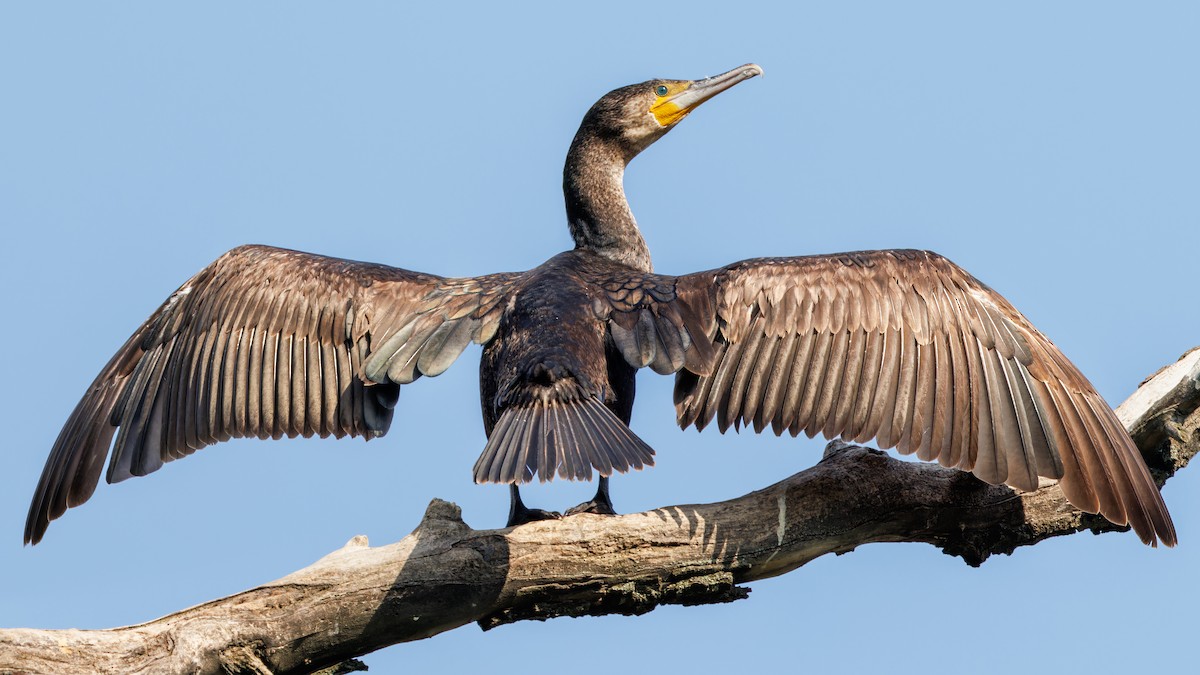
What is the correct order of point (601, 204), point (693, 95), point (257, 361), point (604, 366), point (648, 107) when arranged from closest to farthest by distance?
point (604, 366) → point (257, 361) → point (601, 204) → point (648, 107) → point (693, 95)

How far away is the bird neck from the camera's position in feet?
23.5

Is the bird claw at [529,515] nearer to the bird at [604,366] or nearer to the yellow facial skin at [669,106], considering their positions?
the bird at [604,366]

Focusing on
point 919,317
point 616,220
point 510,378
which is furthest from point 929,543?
point 616,220

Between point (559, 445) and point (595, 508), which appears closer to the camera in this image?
point (559, 445)

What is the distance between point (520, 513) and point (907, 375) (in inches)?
71.7

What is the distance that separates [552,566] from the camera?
16.9 feet

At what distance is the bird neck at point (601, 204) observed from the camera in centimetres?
716

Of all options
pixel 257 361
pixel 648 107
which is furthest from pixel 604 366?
pixel 648 107

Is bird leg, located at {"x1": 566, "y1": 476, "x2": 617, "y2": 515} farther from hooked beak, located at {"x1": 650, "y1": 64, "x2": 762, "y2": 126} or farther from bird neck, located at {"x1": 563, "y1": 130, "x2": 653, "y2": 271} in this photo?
hooked beak, located at {"x1": 650, "y1": 64, "x2": 762, "y2": 126}

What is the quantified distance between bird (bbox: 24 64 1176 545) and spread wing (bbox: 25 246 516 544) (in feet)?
0.04

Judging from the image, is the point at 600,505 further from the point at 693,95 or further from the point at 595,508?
the point at 693,95

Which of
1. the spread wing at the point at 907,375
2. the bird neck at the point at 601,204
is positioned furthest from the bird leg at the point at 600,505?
the bird neck at the point at 601,204

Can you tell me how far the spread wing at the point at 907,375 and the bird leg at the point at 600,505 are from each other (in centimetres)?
53

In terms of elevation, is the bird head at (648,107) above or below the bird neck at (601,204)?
above
